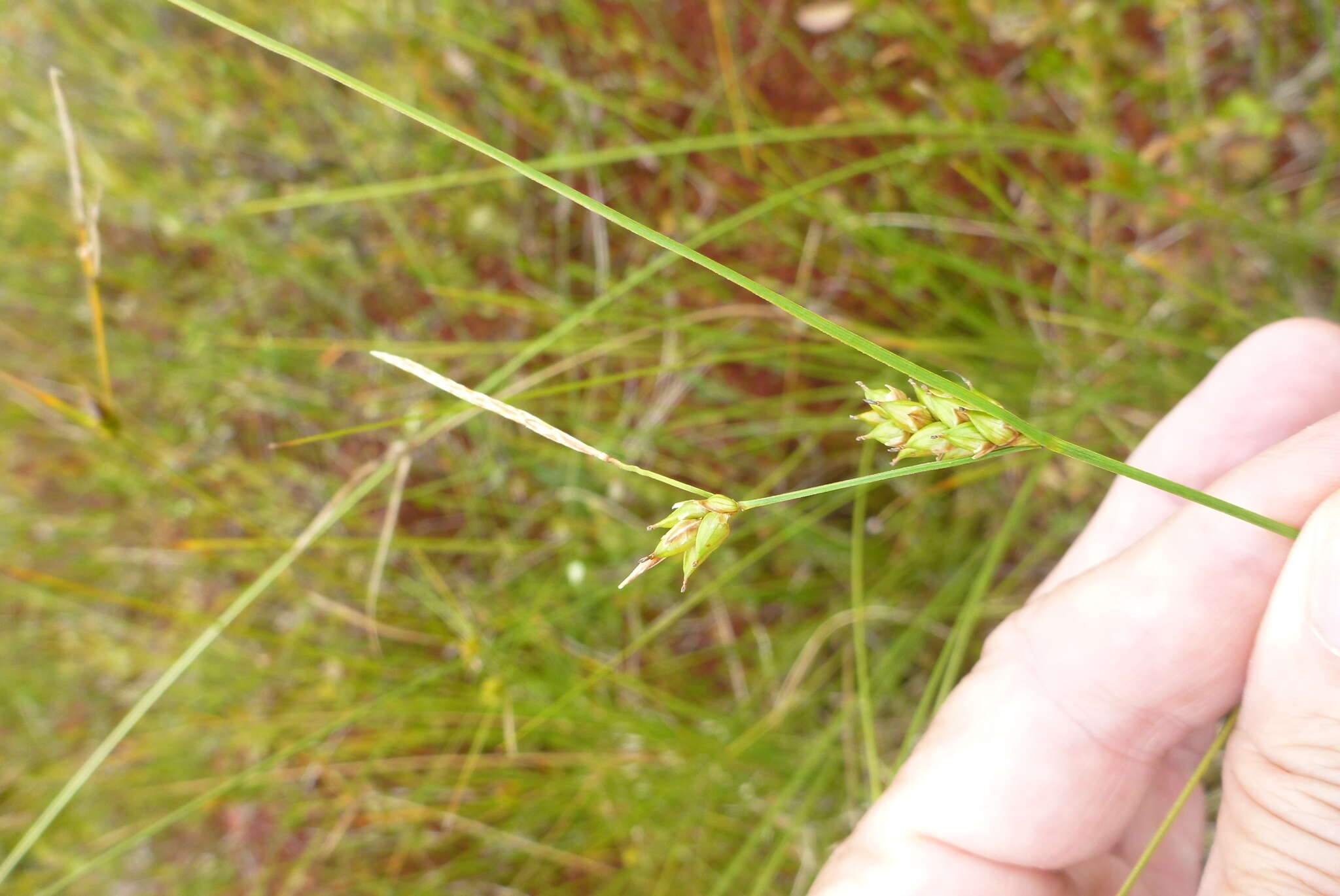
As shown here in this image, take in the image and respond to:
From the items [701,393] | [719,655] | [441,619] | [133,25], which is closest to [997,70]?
[701,393]

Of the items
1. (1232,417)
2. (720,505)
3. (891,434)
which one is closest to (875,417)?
(891,434)

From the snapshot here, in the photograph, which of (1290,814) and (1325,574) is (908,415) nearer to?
(1325,574)

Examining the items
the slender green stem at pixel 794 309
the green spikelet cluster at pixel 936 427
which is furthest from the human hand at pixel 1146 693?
the green spikelet cluster at pixel 936 427

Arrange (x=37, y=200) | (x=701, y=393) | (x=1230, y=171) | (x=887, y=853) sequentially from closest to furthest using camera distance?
(x=887, y=853)
(x=1230, y=171)
(x=701, y=393)
(x=37, y=200)

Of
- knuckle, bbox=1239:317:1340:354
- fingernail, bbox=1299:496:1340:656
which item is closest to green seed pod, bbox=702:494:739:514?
fingernail, bbox=1299:496:1340:656

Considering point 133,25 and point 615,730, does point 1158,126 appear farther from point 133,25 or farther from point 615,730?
point 133,25

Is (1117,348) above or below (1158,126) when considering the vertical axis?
below
